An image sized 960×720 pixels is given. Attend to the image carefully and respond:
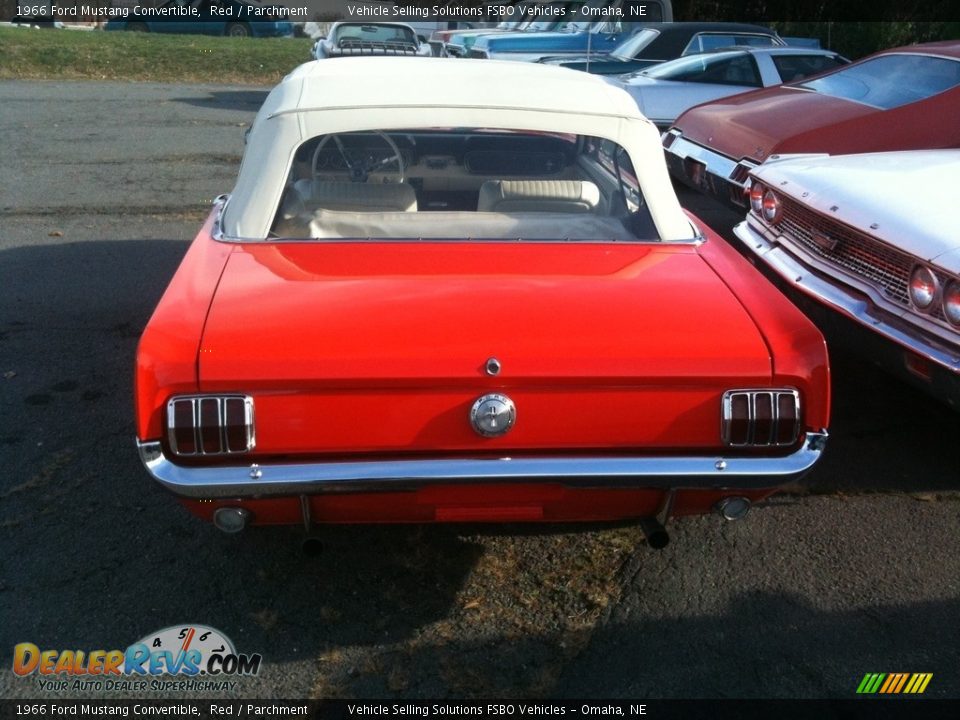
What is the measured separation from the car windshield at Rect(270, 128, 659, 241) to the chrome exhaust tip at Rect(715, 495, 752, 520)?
1.12m

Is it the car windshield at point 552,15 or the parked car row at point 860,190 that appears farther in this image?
the car windshield at point 552,15

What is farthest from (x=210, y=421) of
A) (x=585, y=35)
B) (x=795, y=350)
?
(x=585, y=35)

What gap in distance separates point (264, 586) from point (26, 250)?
4.54m

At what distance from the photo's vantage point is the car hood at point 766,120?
627 centimetres

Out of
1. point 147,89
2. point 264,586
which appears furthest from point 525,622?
point 147,89

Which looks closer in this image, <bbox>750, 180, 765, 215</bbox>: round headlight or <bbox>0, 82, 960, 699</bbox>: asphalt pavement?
<bbox>0, 82, 960, 699</bbox>: asphalt pavement

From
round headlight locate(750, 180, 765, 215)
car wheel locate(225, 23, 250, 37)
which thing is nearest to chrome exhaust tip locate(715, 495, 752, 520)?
round headlight locate(750, 180, 765, 215)

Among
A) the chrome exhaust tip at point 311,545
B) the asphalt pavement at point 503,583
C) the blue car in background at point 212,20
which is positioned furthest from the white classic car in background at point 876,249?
the blue car in background at point 212,20

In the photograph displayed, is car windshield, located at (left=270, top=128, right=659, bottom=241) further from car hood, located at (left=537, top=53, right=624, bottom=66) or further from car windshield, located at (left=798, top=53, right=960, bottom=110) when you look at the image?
car hood, located at (left=537, top=53, right=624, bottom=66)

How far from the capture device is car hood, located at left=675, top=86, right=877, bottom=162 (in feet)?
20.6

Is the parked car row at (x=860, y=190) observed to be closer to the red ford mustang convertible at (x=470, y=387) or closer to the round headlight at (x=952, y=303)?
the round headlight at (x=952, y=303)

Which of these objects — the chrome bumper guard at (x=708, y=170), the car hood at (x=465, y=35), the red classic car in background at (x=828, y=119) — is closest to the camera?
the red classic car in background at (x=828, y=119)

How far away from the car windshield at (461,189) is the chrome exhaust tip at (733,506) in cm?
112

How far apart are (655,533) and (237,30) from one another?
28103 mm
